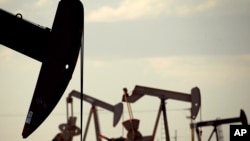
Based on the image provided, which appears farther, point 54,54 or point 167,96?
point 167,96

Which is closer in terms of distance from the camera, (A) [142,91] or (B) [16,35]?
(B) [16,35]

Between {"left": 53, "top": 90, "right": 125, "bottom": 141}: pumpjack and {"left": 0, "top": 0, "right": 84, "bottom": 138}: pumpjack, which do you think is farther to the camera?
{"left": 53, "top": 90, "right": 125, "bottom": 141}: pumpjack

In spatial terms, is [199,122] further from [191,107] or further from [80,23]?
[80,23]

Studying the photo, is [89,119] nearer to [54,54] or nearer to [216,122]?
[216,122]

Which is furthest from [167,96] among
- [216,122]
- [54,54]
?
[54,54]

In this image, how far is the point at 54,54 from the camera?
283 inches

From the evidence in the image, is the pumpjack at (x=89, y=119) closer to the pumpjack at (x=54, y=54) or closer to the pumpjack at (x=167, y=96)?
the pumpjack at (x=167, y=96)

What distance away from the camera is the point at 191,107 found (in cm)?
3675

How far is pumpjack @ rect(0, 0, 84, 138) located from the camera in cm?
702

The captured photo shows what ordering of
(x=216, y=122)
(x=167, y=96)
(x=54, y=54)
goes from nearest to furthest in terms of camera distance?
(x=54, y=54) < (x=167, y=96) < (x=216, y=122)

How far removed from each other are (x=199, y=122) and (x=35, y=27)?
34.0 metres

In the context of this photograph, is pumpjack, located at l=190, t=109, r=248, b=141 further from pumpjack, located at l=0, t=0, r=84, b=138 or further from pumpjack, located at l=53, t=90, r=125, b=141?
pumpjack, located at l=0, t=0, r=84, b=138

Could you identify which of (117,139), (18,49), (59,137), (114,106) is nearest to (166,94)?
(117,139)

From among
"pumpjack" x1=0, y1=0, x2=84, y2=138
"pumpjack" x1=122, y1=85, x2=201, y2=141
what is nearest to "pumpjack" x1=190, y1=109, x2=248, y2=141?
"pumpjack" x1=122, y1=85, x2=201, y2=141
